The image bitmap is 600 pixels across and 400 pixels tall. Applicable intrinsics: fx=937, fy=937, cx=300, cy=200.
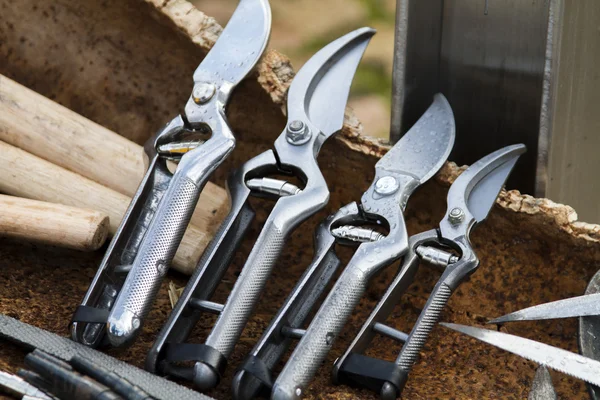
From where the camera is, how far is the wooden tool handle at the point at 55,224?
1.25m

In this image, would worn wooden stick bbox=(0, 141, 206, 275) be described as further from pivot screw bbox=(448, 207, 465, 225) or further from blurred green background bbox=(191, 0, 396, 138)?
blurred green background bbox=(191, 0, 396, 138)

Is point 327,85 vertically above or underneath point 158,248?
above

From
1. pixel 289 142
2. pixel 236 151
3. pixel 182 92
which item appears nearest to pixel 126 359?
pixel 289 142

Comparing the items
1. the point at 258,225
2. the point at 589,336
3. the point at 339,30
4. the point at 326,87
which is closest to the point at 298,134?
the point at 326,87

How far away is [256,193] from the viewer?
1.22 metres

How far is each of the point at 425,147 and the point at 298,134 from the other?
182 millimetres

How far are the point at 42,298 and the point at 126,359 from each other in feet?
0.61

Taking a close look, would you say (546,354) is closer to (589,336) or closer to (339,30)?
(589,336)

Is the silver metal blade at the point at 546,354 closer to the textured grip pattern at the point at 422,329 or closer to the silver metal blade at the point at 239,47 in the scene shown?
the textured grip pattern at the point at 422,329

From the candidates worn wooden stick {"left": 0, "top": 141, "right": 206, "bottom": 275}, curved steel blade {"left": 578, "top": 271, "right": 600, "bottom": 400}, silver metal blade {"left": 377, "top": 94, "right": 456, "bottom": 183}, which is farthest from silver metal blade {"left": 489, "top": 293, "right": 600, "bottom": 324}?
worn wooden stick {"left": 0, "top": 141, "right": 206, "bottom": 275}

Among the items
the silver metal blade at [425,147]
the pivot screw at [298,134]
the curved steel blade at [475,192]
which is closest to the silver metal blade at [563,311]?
the curved steel blade at [475,192]

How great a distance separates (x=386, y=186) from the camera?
123 cm

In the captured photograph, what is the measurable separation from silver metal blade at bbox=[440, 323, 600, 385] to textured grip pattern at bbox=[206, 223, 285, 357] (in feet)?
0.73

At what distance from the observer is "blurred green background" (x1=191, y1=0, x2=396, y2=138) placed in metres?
2.72
